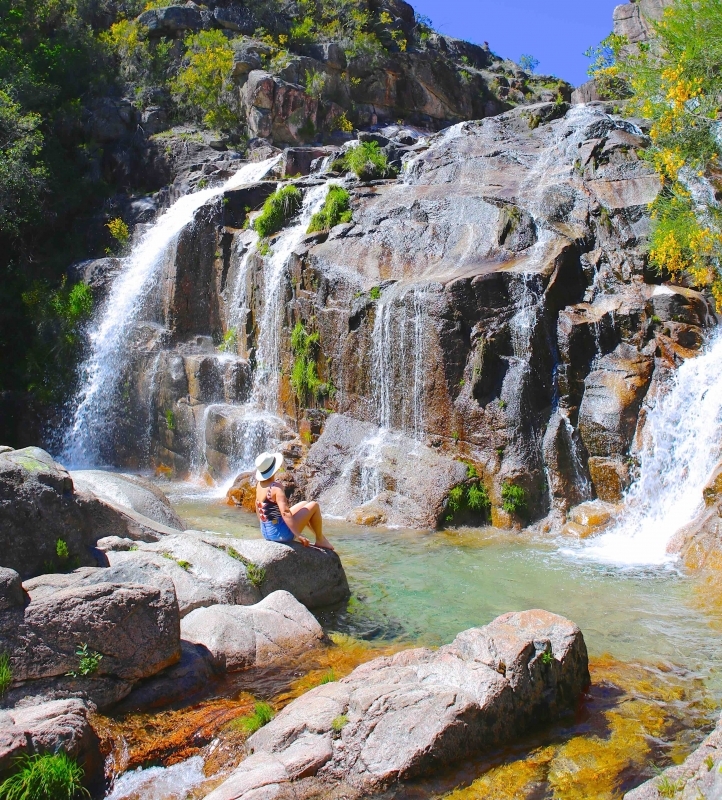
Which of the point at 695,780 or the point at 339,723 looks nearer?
the point at 695,780

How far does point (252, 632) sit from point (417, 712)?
2318 mm

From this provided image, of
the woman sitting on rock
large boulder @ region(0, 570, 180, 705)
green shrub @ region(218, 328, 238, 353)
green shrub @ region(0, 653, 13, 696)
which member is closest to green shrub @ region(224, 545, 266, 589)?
the woman sitting on rock

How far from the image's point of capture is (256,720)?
5.35 m

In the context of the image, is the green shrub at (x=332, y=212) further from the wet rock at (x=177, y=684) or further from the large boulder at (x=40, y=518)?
the wet rock at (x=177, y=684)

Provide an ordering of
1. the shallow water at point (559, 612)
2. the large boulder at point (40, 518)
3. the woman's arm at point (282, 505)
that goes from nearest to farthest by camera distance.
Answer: the shallow water at point (559, 612)
the large boulder at point (40, 518)
the woman's arm at point (282, 505)

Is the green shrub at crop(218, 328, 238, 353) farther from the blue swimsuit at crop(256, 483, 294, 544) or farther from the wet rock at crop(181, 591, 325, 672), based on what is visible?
the wet rock at crop(181, 591, 325, 672)

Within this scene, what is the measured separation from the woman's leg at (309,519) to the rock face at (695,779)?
5.30 metres

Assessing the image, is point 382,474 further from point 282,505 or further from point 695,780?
point 695,780

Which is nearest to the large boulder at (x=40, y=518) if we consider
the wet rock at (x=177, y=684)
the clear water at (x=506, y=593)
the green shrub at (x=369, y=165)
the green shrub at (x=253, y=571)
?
the green shrub at (x=253, y=571)

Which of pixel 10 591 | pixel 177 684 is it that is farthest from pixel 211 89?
pixel 177 684

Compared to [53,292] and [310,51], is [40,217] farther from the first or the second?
[310,51]

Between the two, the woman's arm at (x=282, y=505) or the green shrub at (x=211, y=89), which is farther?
the green shrub at (x=211, y=89)

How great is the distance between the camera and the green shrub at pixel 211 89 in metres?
29.9

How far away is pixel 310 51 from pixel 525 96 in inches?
460
